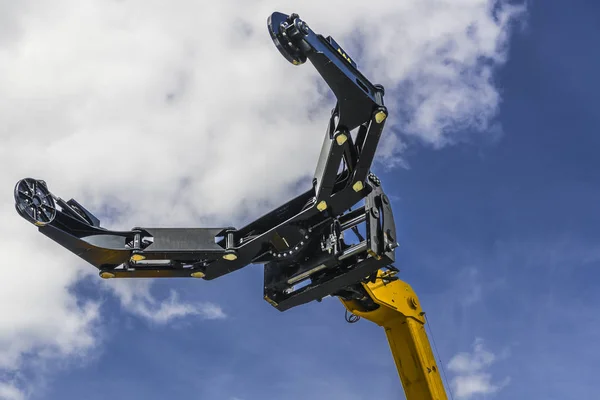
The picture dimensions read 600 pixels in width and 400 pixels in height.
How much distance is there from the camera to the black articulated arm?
1045 cm

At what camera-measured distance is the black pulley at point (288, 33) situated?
9484 millimetres

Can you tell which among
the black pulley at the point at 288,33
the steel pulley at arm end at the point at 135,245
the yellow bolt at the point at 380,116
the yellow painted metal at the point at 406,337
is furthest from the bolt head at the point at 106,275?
the yellow bolt at the point at 380,116

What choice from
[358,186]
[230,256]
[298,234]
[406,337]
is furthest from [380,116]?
[406,337]

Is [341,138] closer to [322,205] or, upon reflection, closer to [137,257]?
[322,205]

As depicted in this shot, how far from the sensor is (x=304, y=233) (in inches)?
→ 452

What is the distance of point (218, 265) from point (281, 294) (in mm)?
1206

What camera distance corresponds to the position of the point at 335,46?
10.1m

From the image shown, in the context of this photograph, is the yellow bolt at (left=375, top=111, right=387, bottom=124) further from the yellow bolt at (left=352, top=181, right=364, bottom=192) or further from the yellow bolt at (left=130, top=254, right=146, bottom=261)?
the yellow bolt at (left=130, top=254, right=146, bottom=261)

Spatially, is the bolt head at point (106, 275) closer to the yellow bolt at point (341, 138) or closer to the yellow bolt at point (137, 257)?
the yellow bolt at point (137, 257)

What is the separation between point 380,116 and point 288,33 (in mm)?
1763

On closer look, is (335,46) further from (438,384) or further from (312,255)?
(438,384)

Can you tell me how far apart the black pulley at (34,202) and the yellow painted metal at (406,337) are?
5468 millimetres

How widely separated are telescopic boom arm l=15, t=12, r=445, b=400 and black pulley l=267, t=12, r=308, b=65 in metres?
0.36

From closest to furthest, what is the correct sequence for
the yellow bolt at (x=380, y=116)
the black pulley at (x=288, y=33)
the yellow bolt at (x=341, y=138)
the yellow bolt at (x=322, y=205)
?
the black pulley at (x=288, y=33), the yellow bolt at (x=380, y=116), the yellow bolt at (x=341, y=138), the yellow bolt at (x=322, y=205)
